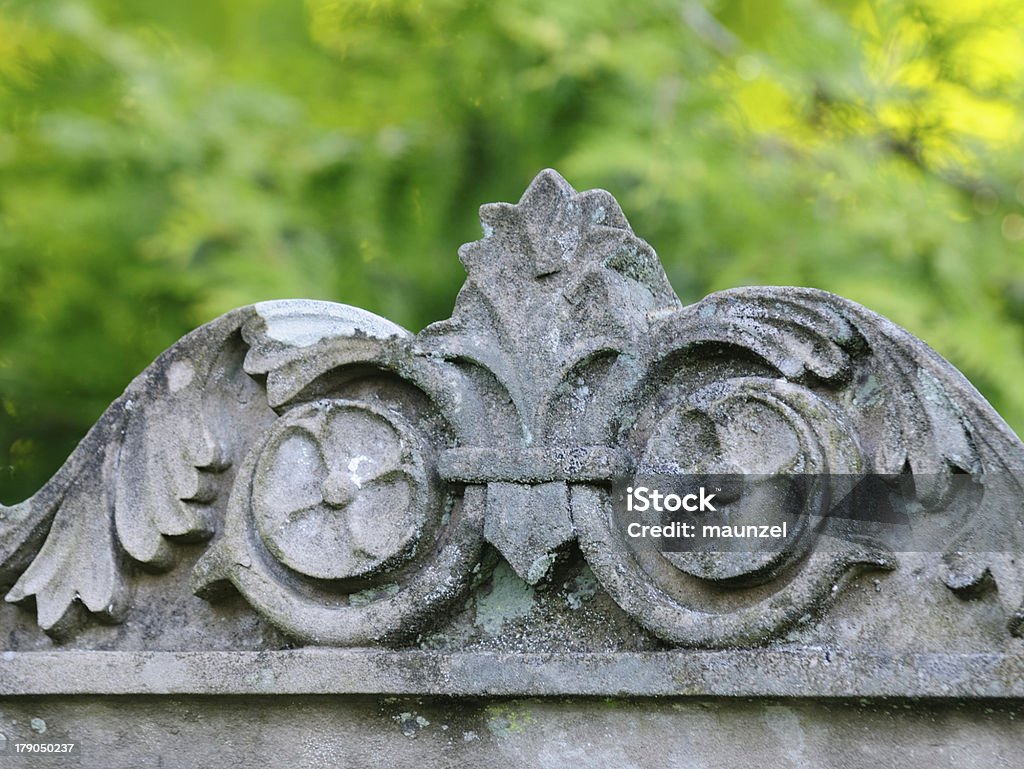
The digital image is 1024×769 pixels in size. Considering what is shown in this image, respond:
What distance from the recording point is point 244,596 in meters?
1.43

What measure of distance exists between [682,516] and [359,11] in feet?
6.43

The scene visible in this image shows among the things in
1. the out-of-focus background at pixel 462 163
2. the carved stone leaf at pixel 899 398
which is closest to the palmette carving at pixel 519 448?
the carved stone leaf at pixel 899 398

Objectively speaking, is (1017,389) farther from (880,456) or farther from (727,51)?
(880,456)

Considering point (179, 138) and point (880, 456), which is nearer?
point (880, 456)

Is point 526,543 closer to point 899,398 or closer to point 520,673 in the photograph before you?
point 520,673

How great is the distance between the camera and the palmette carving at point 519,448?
1229 millimetres

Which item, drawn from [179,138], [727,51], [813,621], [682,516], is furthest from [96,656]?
[727,51]

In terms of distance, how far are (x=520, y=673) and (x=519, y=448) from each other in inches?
10.0

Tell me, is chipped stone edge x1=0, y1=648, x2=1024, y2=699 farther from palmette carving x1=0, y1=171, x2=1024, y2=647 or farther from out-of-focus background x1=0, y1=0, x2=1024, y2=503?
out-of-focus background x1=0, y1=0, x2=1024, y2=503

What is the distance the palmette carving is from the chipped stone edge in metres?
0.03

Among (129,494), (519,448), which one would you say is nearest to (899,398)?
(519,448)

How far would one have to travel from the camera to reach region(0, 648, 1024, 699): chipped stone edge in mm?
1159

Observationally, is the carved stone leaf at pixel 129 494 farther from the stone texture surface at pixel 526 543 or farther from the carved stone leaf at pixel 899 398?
the carved stone leaf at pixel 899 398

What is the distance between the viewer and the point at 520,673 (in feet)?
4.25
